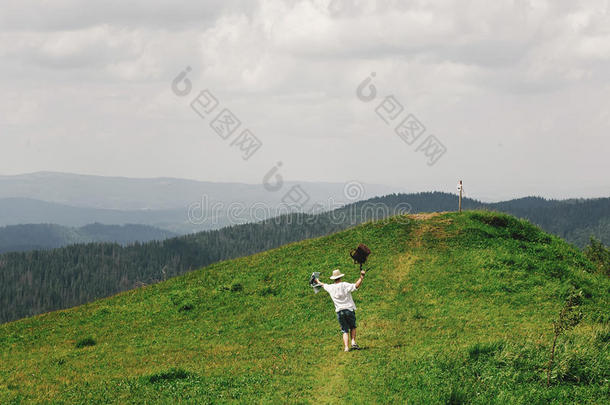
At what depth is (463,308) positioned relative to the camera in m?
28.0

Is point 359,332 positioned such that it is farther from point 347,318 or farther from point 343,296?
point 343,296

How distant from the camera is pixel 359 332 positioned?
24172 mm

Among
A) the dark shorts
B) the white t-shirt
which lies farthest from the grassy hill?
the white t-shirt

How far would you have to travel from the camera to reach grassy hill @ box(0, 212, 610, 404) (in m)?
15.8

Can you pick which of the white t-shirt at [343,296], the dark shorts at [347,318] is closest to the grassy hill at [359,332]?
the dark shorts at [347,318]

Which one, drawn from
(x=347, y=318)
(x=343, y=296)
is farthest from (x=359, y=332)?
(x=343, y=296)

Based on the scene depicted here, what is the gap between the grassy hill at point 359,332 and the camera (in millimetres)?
15766

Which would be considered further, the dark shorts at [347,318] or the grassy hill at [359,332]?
the dark shorts at [347,318]

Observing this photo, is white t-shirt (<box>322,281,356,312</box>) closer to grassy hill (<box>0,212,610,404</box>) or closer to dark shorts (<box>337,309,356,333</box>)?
dark shorts (<box>337,309,356,333</box>)

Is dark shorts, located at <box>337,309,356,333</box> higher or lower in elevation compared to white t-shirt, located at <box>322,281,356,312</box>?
lower

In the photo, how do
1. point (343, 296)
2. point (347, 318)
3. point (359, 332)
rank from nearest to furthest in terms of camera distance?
point (343, 296)
point (347, 318)
point (359, 332)

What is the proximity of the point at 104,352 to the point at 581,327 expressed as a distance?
2480 cm

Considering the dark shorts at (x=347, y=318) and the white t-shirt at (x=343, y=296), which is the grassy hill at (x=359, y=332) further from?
the white t-shirt at (x=343, y=296)

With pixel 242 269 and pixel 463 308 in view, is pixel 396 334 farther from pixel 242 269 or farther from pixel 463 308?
pixel 242 269
